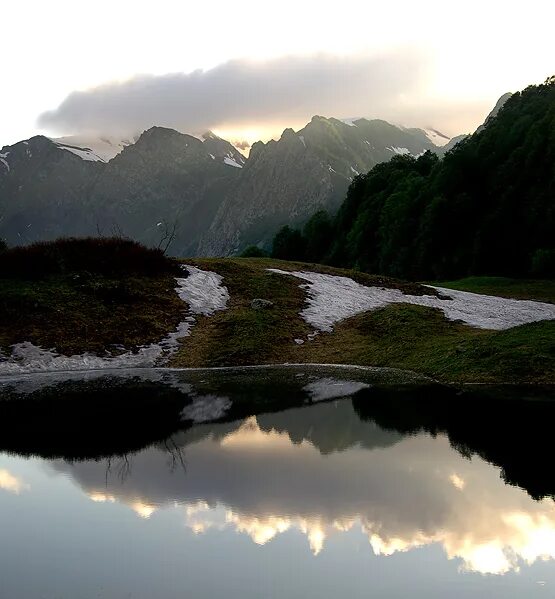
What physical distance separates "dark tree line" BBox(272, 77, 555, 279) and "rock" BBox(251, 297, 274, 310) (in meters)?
37.9

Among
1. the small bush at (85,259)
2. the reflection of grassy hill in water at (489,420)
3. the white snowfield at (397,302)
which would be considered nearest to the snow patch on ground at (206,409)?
the reflection of grassy hill in water at (489,420)

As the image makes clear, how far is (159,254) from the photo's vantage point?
47.8m

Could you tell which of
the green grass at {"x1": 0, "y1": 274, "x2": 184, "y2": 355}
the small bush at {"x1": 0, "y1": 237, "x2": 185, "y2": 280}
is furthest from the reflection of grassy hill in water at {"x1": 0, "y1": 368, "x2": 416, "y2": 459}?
the small bush at {"x1": 0, "y1": 237, "x2": 185, "y2": 280}

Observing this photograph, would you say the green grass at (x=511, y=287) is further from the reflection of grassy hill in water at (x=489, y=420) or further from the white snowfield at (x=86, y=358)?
the reflection of grassy hill in water at (x=489, y=420)

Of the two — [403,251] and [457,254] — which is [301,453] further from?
[403,251]

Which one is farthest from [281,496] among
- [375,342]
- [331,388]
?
[375,342]

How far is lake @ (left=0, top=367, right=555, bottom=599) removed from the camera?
10023 millimetres

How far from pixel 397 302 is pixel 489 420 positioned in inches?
1030

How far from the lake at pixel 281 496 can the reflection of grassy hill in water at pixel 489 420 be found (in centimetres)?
8

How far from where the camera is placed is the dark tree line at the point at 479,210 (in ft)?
240

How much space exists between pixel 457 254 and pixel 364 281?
36.3m

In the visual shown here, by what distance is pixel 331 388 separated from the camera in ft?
86.0

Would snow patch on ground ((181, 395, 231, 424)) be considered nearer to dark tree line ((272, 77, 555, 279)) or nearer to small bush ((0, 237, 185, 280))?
small bush ((0, 237, 185, 280))

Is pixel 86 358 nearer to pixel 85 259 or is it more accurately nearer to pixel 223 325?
pixel 223 325
